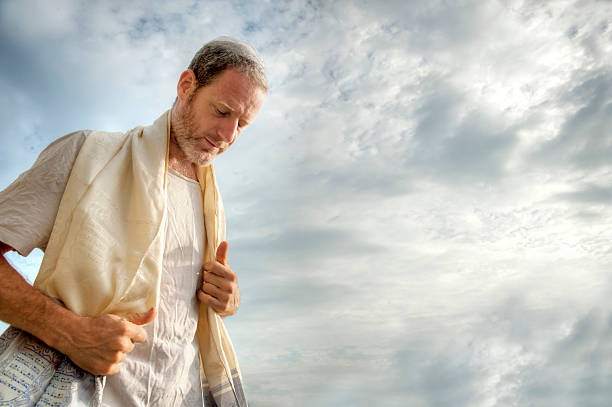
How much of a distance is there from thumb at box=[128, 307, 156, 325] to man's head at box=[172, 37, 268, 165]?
1188mm

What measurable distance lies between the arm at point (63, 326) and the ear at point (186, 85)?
1.51m

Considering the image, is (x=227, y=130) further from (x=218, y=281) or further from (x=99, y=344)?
(x=99, y=344)

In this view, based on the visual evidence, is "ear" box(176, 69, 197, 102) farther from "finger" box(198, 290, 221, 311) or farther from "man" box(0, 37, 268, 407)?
"finger" box(198, 290, 221, 311)

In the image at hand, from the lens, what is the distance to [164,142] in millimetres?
2820

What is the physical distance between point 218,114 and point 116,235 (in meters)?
1.04

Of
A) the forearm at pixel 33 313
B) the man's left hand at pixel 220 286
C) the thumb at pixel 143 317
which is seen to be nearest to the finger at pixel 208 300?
the man's left hand at pixel 220 286

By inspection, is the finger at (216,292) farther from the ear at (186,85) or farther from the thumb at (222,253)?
the ear at (186,85)

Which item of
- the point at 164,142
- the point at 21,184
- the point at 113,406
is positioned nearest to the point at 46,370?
the point at 113,406

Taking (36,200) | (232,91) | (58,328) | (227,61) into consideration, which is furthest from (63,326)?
(227,61)

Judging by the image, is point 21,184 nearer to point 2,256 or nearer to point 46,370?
point 2,256

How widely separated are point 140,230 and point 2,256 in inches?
25.5

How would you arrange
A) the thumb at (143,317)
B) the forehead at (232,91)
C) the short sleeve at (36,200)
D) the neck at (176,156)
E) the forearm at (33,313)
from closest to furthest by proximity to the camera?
the forearm at (33,313) < the short sleeve at (36,200) < the thumb at (143,317) < the forehead at (232,91) < the neck at (176,156)

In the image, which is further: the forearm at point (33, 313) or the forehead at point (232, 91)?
the forehead at point (232, 91)

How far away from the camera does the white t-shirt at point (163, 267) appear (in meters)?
2.18
